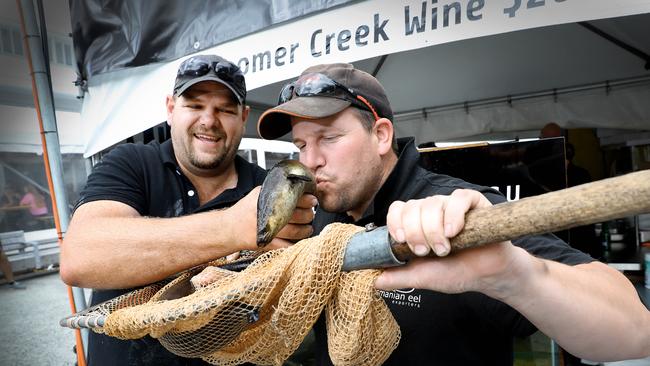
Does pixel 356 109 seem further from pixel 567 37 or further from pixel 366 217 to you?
pixel 567 37

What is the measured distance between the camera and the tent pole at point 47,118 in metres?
2.64

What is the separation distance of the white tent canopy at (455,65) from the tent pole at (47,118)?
47 cm

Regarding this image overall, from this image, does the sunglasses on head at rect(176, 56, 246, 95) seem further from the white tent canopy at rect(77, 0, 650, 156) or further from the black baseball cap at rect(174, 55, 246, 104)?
the white tent canopy at rect(77, 0, 650, 156)

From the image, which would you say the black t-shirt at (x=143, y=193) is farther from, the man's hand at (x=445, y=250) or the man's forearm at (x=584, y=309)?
the man's forearm at (x=584, y=309)

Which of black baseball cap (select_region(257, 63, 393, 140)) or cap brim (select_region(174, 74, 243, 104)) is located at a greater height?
cap brim (select_region(174, 74, 243, 104))

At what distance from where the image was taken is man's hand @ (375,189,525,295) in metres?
0.70

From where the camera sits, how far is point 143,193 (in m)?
1.74

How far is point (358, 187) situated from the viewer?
4.96 ft

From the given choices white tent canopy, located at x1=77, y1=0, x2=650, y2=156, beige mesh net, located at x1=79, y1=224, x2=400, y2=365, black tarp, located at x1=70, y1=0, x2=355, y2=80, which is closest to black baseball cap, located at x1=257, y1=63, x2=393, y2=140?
beige mesh net, located at x1=79, y1=224, x2=400, y2=365

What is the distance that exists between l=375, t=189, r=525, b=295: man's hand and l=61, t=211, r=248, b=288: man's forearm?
1.91ft

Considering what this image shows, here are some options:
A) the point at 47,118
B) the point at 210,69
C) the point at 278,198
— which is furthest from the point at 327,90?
the point at 47,118

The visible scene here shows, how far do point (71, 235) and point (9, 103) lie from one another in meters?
5.17

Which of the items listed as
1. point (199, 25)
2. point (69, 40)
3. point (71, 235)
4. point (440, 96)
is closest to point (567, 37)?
point (440, 96)

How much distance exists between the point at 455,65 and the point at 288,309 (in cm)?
437
